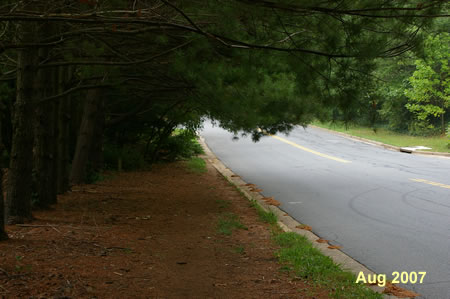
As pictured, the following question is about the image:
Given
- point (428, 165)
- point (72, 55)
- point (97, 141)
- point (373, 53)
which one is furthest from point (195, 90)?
point (428, 165)

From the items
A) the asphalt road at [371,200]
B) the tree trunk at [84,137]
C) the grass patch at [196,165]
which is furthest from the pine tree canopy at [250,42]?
the grass patch at [196,165]

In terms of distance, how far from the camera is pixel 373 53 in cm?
589

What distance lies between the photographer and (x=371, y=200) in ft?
36.5

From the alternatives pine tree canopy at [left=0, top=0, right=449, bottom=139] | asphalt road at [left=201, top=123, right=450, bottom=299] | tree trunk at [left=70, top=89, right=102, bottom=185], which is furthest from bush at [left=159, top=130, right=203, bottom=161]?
pine tree canopy at [left=0, top=0, right=449, bottom=139]

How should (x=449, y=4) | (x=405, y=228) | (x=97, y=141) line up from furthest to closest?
(x=97, y=141), (x=405, y=228), (x=449, y=4)

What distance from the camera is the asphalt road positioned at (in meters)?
6.75

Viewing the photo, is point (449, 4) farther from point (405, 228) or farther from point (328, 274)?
point (405, 228)

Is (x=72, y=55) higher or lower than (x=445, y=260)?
higher

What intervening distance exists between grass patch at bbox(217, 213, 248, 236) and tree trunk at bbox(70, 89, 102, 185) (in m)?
5.00

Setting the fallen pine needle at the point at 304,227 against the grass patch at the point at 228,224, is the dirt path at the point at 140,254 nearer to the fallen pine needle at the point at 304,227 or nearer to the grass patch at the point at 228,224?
the grass patch at the point at 228,224

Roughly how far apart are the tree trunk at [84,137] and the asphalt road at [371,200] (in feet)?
15.2

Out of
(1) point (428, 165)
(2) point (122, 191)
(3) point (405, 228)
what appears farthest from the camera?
(1) point (428, 165)

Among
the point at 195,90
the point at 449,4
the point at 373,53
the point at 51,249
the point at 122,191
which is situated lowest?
the point at 122,191

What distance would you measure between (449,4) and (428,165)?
12804mm
